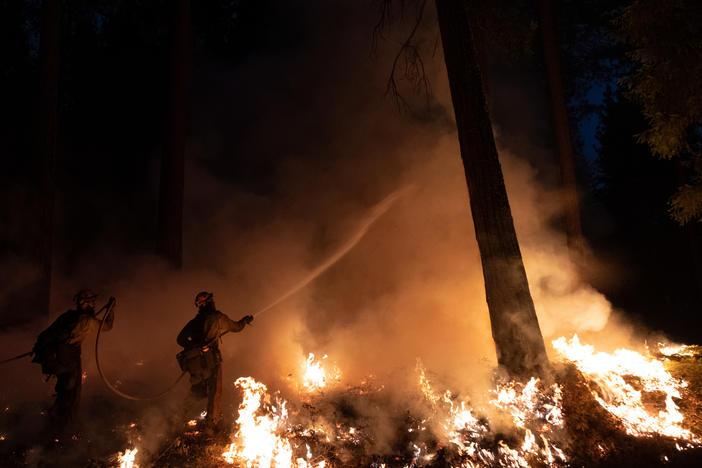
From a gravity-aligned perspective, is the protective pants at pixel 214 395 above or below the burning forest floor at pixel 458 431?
above

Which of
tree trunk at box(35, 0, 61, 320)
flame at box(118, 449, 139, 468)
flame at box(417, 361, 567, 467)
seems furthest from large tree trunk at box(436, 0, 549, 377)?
tree trunk at box(35, 0, 61, 320)

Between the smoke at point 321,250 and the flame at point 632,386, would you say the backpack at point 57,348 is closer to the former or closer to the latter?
the smoke at point 321,250

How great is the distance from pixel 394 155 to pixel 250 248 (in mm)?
5006

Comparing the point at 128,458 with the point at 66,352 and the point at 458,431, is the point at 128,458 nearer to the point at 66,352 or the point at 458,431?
the point at 66,352

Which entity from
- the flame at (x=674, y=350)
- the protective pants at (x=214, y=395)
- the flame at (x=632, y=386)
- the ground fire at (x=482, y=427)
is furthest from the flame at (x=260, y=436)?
the flame at (x=674, y=350)

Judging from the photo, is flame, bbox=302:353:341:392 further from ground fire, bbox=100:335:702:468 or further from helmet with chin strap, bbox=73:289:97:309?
helmet with chin strap, bbox=73:289:97:309

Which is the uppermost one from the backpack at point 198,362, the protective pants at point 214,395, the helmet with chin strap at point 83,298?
the helmet with chin strap at point 83,298

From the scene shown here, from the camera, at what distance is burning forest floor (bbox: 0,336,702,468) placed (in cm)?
489

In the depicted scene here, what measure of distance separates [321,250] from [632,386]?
26.2ft

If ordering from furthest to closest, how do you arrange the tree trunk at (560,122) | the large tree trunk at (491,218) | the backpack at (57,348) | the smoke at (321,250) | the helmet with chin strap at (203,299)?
the tree trunk at (560,122), the smoke at (321,250), the large tree trunk at (491,218), the helmet with chin strap at (203,299), the backpack at (57,348)

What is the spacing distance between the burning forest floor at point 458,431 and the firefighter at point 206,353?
0.37 metres

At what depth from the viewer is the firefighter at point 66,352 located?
5594mm

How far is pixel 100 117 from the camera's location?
1348 cm

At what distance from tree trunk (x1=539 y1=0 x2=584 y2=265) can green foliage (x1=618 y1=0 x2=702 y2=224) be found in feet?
Answer: 7.87
